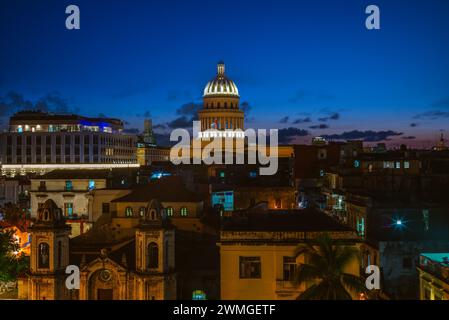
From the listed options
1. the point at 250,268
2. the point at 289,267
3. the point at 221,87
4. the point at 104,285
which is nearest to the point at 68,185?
the point at 104,285

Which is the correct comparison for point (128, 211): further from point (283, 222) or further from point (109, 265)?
point (283, 222)

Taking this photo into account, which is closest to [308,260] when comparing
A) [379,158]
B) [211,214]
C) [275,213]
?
[275,213]

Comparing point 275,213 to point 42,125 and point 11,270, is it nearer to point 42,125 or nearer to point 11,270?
point 11,270

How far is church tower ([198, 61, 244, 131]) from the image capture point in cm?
18125

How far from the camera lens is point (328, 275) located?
27359mm

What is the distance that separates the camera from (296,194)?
73.9 m

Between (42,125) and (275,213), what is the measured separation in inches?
5710

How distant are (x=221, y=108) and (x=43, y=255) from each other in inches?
5761

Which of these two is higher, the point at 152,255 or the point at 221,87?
the point at 221,87

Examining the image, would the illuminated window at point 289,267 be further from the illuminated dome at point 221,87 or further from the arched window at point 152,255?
the illuminated dome at point 221,87

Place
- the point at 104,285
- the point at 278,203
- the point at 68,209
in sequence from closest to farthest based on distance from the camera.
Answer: the point at 104,285 < the point at 68,209 < the point at 278,203

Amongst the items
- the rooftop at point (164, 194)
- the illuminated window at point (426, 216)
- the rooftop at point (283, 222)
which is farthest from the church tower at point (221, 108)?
the rooftop at point (283, 222)

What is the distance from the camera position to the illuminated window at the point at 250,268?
107 feet

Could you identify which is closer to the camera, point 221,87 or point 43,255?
point 43,255
